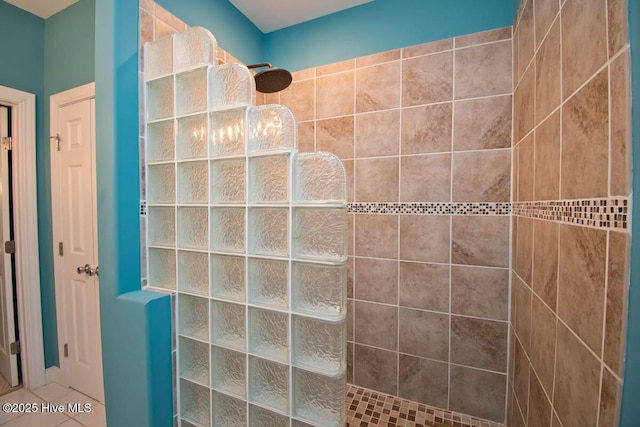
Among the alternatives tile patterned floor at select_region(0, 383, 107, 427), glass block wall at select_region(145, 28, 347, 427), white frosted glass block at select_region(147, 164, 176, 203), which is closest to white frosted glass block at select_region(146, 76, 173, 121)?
glass block wall at select_region(145, 28, 347, 427)

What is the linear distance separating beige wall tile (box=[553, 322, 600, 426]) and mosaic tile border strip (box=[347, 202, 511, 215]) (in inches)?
30.8

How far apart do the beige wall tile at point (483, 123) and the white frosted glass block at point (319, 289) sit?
1.08 metres

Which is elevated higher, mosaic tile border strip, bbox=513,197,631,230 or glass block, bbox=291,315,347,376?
mosaic tile border strip, bbox=513,197,631,230

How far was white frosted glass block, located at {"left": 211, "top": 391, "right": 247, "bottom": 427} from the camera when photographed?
108 centimetres

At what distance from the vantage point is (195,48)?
1129 millimetres

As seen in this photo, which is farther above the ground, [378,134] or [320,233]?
[378,134]

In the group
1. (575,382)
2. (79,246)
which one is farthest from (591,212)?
(79,246)

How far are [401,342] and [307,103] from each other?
1729 millimetres

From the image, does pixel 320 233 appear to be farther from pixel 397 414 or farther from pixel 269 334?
pixel 397 414

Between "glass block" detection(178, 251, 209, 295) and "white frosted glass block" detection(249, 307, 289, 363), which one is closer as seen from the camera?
"white frosted glass block" detection(249, 307, 289, 363)

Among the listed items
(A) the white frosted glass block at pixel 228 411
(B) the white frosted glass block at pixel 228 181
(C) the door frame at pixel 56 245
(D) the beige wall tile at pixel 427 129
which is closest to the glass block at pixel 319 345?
(A) the white frosted glass block at pixel 228 411

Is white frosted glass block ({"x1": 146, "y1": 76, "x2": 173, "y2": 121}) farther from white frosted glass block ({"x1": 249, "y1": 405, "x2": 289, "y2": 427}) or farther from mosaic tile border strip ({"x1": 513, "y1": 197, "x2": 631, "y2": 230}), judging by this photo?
mosaic tile border strip ({"x1": 513, "y1": 197, "x2": 631, "y2": 230})

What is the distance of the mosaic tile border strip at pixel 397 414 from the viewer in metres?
1.41

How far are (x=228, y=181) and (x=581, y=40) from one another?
4.01 ft
